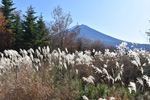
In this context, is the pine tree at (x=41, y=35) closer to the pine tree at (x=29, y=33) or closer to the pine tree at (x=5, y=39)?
the pine tree at (x=29, y=33)

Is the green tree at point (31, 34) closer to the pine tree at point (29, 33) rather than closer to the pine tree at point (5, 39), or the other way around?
the pine tree at point (29, 33)

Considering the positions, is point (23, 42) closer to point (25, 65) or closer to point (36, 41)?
point (36, 41)

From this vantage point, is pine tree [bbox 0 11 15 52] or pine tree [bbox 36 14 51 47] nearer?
pine tree [bbox 0 11 15 52]

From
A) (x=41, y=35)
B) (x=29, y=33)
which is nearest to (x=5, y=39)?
(x=29, y=33)

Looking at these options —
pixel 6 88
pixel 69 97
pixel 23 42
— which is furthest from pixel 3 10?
pixel 69 97

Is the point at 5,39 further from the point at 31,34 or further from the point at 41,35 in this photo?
the point at 41,35

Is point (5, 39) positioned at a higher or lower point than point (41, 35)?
lower

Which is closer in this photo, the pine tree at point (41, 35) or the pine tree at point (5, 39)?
the pine tree at point (5, 39)

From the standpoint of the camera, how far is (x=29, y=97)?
11.8 feet

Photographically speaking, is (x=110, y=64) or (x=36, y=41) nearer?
(x=110, y=64)

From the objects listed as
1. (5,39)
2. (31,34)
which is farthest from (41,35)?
(5,39)

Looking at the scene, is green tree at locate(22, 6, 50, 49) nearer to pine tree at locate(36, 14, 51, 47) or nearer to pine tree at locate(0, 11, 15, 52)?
pine tree at locate(36, 14, 51, 47)

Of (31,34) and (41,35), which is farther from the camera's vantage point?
(41,35)

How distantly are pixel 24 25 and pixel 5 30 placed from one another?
279 cm
